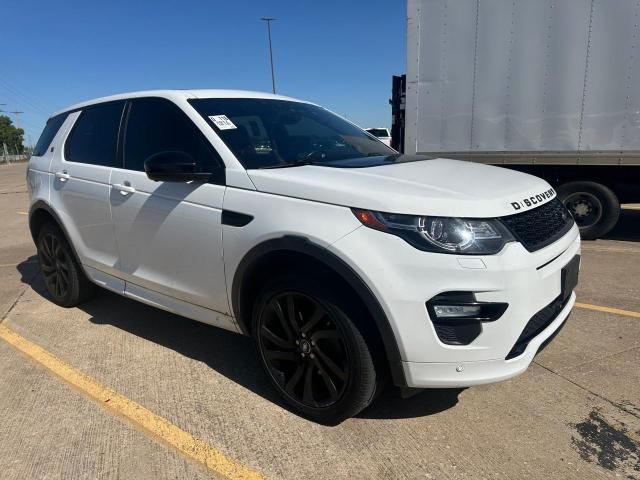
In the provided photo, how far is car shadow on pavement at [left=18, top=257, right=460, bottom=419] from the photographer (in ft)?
9.29

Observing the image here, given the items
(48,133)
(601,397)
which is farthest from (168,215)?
(601,397)

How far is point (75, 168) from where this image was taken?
3990 millimetres

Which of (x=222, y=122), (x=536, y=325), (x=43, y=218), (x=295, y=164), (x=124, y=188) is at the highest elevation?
(x=222, y=122)

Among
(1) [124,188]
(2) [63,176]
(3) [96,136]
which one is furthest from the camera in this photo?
(2) [63,176]

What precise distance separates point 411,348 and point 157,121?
7.60ft

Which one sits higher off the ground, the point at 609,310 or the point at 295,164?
the point at 295,164

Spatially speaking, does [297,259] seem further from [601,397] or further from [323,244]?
[601,397]

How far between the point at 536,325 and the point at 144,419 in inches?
84.6

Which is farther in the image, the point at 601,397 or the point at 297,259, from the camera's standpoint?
the point at 601,397

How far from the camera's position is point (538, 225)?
2490 millimetres

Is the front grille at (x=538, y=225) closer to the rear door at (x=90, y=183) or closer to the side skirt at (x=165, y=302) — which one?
the side skirt at (x=165, y=302)

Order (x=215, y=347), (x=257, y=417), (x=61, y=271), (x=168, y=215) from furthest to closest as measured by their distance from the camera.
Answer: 1. (x=61, y=271)
2. (x=215, y=347)
3. (x=168, y=215)
4. (x=257, y=417)

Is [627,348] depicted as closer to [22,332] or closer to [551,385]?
[551,385]

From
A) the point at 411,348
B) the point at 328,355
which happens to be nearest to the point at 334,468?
the point at 328,355
